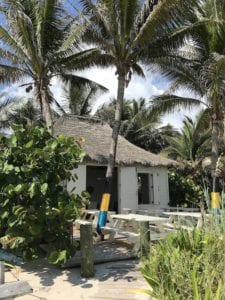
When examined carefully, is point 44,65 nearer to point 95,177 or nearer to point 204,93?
point 204,93

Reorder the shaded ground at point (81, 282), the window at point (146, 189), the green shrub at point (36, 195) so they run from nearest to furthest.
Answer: the shaded ground at point (81, 282) → the green shrub at point (36, 195) → the window at point (146, 189)

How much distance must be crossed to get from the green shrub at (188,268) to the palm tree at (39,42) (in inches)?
285

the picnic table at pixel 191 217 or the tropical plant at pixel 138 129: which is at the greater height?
the tropical plant at pixel 138 129

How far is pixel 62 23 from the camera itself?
12.2 meters

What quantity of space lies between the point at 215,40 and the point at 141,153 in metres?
5.31

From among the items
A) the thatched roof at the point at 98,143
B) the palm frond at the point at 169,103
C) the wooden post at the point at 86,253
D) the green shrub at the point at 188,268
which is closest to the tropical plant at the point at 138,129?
the thatched roof at the point at 98,143

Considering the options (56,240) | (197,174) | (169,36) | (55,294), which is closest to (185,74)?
(169,36)

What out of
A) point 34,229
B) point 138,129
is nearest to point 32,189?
point 34,229

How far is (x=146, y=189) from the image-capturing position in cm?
1631

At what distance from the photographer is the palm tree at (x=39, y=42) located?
11.2 m

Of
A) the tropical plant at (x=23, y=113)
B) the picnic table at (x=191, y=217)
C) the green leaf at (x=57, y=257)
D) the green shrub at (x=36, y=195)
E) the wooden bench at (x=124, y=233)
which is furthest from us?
the tropical plant at (x=23, y=113)

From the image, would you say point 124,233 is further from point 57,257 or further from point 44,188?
point 44,188

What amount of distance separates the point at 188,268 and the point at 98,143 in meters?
11.5

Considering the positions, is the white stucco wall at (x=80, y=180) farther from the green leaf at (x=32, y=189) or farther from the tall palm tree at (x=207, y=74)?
the green leaf at (x=32, y=189)
